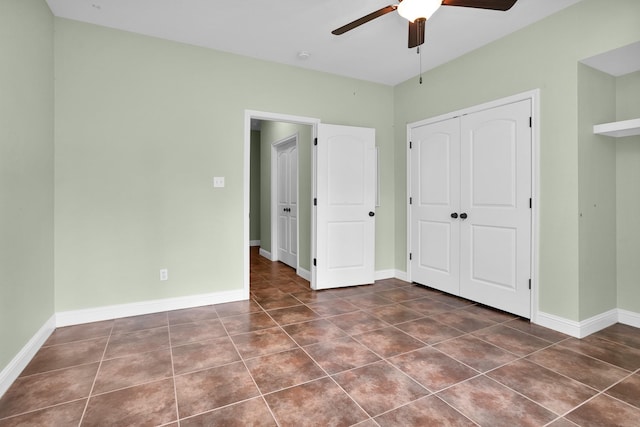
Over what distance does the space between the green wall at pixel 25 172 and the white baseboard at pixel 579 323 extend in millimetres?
3942

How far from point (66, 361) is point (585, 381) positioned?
3376mm

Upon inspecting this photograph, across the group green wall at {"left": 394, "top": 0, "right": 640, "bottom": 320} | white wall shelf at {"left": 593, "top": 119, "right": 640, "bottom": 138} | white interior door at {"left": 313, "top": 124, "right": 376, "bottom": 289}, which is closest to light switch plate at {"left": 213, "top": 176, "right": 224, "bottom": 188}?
white interior door at {"left": 313, "top": 124, "right": 376, "bottom": 289}

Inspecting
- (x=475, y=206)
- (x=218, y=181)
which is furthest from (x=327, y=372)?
(x=475, y=206)

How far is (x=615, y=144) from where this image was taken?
2.99 m

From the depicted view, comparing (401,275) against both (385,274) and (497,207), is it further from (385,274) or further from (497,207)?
(497,207)

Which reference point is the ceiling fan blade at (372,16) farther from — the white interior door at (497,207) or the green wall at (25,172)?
the green wall at (25,172)

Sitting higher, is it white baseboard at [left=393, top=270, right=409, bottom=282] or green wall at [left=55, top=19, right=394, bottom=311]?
green wall at [left=55, top=19, right=394, bottom=311]

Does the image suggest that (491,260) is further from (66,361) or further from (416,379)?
(66,361)

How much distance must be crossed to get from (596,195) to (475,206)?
0.98 m

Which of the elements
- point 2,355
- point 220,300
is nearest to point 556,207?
point 220,300

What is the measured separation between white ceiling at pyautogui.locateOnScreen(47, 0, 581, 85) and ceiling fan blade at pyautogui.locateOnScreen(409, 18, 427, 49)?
53 centimetres

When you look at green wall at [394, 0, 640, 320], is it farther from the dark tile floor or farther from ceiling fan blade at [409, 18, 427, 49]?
ceiling fan blade at [409, 18, 427, 49]

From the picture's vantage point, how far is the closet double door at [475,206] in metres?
3.08

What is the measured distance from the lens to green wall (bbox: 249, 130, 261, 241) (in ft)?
25.3
